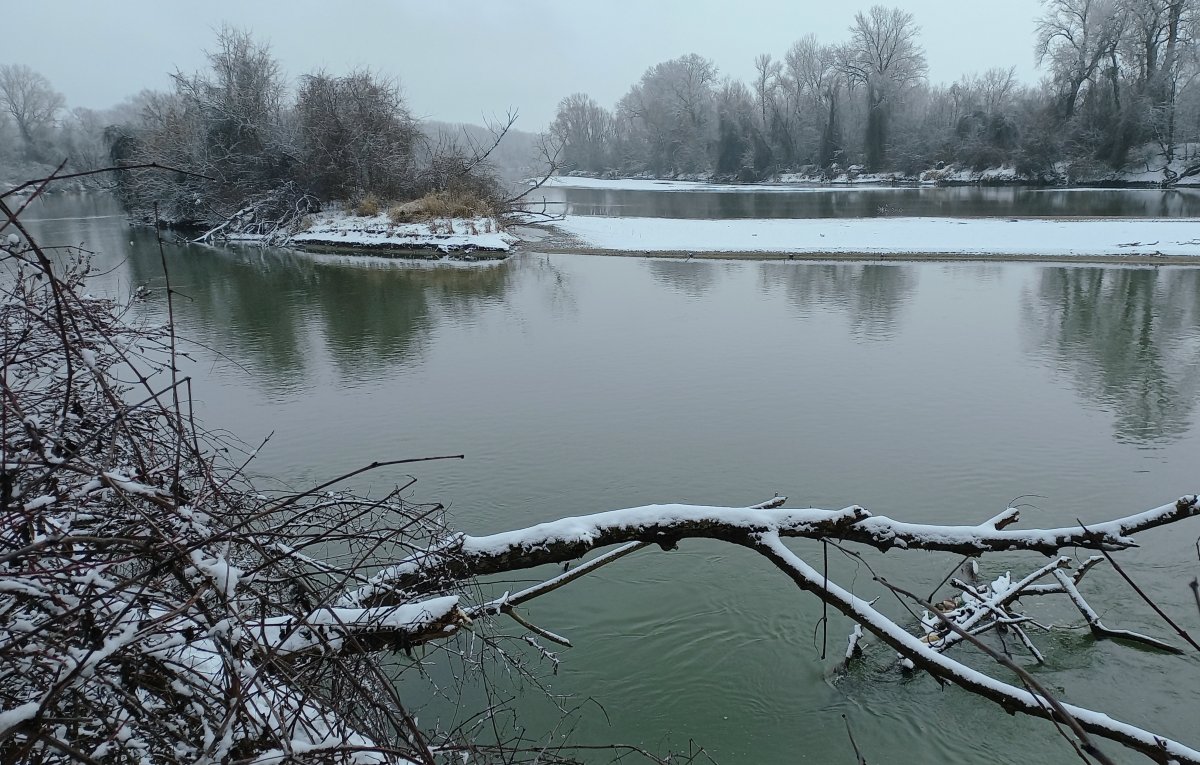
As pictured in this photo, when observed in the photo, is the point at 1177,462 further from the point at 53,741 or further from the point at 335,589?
the point at 53,741

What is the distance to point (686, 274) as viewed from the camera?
18.5 m

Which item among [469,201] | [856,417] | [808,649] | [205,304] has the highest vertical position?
[469,201]

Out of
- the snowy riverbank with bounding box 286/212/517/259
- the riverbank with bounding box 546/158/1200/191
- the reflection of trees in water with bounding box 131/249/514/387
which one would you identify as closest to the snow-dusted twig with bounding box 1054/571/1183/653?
the reflection of trees in water with bounding box 131/249/514/387

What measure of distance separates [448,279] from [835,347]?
34.1 feet

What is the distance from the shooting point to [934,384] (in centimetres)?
955

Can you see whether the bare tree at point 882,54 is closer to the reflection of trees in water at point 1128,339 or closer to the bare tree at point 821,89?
the bare tree at point 821,89

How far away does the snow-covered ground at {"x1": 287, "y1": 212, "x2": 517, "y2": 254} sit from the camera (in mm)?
22359

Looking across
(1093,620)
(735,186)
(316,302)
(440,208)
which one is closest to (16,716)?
(1093,620)

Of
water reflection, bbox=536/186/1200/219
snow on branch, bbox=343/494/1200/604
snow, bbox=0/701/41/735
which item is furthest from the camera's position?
water reflection, bbox=536/186/1200/219

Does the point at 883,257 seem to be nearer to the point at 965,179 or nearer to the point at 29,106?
the point at 965,179

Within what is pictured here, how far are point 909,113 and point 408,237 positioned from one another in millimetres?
48411

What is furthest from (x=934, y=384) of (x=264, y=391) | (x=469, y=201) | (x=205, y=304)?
(x=469, y=201)

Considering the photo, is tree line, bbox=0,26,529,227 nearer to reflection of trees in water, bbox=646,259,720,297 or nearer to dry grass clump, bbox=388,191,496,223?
dry grass clump, bbox=388,191,496,223

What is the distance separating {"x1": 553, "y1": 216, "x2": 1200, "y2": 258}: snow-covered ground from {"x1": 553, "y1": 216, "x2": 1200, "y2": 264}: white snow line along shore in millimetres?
22
